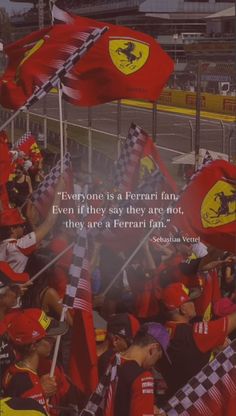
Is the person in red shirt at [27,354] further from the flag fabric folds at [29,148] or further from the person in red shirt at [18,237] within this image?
the flag fabric folds at [29,148]

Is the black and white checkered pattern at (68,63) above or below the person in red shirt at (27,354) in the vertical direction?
above

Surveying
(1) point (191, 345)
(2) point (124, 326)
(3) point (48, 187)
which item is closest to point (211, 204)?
(1) point (191, 345)

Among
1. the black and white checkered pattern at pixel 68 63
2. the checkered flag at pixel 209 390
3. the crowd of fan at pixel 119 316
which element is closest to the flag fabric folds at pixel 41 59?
the black and white checkered pattern at pixel 68 63

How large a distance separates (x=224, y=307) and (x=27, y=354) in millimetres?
1435

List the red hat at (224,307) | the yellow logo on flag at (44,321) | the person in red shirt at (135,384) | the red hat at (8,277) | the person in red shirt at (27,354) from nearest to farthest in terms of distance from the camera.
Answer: the person in red shirt at (135,384)
the person in red shirt at (27,354)
the yellow logo on flag at (44,321)
the red hat at (8,277)
the red hat at (224,307)

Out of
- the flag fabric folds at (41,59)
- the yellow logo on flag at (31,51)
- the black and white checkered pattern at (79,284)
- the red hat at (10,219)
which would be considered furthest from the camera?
the yellow logo on flag at (31,51)

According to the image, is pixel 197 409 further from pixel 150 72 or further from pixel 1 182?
pixel 150 72

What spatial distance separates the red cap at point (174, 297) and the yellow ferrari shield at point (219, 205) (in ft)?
2.48

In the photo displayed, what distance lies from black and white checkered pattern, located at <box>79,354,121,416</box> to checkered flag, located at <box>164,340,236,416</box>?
31cm

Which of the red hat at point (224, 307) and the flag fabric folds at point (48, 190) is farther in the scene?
the flag fabric folds at point (48, 190)

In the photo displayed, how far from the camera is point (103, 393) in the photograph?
3.40 meters

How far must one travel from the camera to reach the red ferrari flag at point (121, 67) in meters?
5.96

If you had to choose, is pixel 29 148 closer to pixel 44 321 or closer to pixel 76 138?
pixel 76 138

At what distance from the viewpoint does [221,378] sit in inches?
139
